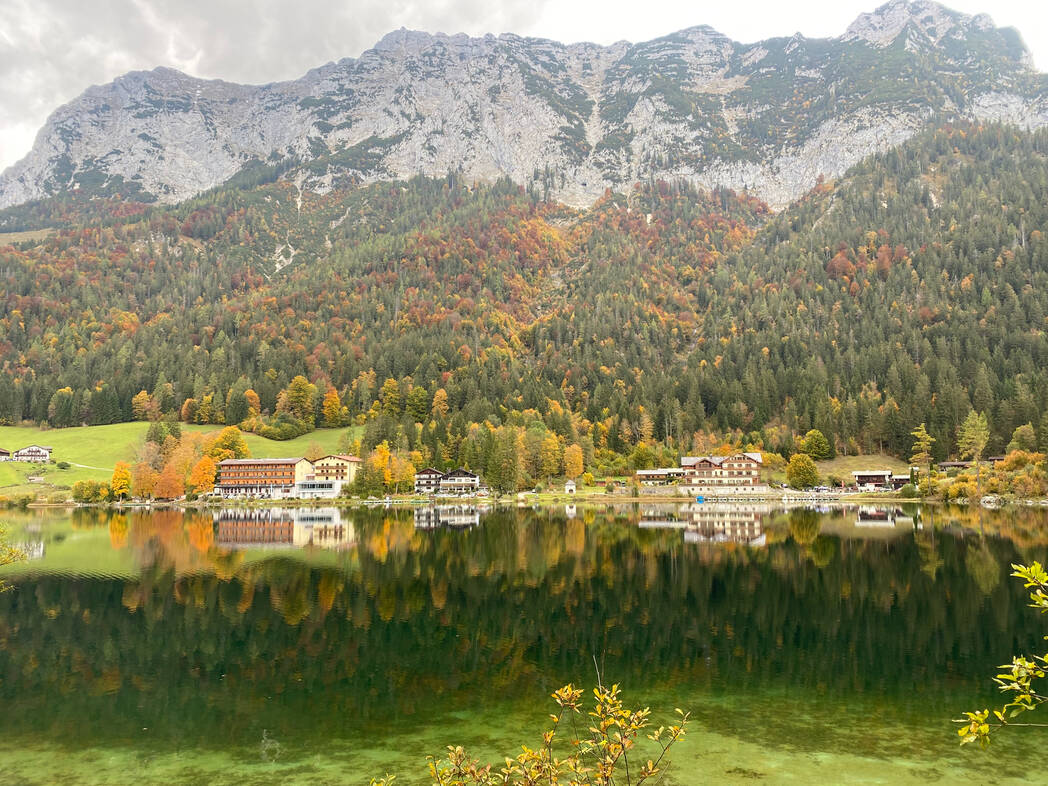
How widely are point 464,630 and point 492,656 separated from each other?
457 cm

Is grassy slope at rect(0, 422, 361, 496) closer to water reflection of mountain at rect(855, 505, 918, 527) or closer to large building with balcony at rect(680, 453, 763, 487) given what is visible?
large building with balcony at rect(680, 453, 763, 487)

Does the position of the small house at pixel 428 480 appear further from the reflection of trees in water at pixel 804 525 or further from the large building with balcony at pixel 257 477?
the reflection of trees in water at pixel 804 525

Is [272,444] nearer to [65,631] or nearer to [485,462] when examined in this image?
[485,462]

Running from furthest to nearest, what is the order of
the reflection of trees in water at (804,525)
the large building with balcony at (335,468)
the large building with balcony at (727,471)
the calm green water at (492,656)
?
the large building with balcony at (335,468), the large building with balcony at (727,471), the reflection of trees in water at (804,525), the calm green water at (492,656)

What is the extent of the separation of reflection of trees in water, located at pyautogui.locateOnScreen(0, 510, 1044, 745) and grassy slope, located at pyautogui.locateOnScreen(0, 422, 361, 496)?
103 m

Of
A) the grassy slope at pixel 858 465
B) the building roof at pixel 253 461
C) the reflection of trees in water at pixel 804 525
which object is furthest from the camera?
the building roof at pixel 253 461

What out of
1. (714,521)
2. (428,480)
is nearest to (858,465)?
(714,521)

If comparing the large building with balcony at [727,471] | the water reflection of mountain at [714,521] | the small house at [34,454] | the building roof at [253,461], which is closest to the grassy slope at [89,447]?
the small house at [34,454]

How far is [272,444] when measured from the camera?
543ft

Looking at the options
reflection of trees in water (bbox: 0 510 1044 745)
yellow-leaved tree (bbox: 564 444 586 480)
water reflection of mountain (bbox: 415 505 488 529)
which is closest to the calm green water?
reflection of trees in water (bbox: 0 510 1044 745)

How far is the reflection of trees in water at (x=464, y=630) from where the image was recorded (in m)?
22.1

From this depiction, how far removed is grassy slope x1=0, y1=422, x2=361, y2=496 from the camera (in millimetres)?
133625

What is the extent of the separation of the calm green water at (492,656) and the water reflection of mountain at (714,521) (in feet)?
32.8

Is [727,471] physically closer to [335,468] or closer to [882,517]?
[882,517]
